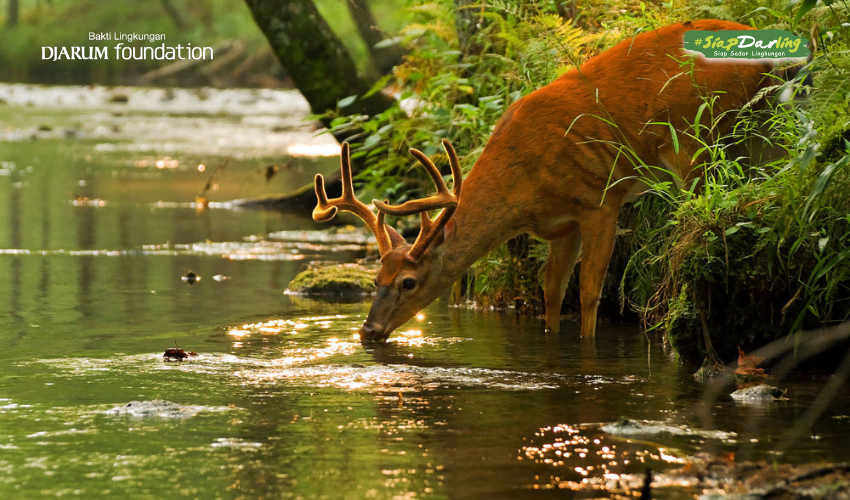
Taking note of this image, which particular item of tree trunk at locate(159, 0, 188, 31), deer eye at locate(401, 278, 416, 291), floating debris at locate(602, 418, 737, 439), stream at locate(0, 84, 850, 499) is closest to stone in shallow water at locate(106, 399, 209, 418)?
stream at locate(0, 84, 850, 499)

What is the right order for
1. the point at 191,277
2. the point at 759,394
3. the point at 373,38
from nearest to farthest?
the point at 759,394, the point at 191,277, the point at 373,38

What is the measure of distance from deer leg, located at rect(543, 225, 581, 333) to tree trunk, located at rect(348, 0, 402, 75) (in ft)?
18.8

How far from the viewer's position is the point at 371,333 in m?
7.78

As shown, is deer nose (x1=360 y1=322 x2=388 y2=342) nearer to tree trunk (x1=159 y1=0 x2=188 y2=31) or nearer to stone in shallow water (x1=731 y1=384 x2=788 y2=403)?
stone in shallow water (x1=731 y1=384 x2=788 y2=403)

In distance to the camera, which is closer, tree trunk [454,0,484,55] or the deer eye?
the deer eye

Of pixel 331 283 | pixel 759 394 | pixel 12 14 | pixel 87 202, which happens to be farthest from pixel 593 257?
pixel 12 14

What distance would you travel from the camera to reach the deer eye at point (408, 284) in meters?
7.77

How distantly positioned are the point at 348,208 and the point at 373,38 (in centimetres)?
955

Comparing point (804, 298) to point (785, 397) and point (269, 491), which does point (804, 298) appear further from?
point (269, 491)

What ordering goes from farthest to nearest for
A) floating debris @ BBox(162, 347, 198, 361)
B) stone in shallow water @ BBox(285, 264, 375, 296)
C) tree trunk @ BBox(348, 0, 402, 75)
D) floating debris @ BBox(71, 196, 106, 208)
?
floating debris @ BBox(71, 196, 106, 208) < tree trunk @ BBox(348, 0, 402, 75) < stone in shallow water @ BBox(285, 264, 375, 296) < floating debris @ BBox(162, 347, 198, 361)

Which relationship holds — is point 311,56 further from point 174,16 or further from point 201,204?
point 174,16

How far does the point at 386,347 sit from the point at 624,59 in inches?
88.4

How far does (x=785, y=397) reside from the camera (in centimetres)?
613

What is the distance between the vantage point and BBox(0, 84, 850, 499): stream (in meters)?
4.83
